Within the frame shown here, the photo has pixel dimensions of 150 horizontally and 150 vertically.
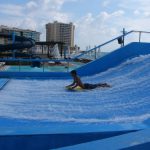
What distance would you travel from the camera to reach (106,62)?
14.7 m

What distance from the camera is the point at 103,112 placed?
687 cm

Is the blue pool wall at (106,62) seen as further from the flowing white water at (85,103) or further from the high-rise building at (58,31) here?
the high-rise building at (58,31)

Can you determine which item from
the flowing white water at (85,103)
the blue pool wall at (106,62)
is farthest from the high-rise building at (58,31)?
the flowing white water at (85,103)

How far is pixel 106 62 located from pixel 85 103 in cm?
684

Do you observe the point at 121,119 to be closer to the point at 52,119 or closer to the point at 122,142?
the point at 52,119

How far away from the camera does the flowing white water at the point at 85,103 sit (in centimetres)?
632

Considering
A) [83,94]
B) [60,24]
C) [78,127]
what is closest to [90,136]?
[78,127]

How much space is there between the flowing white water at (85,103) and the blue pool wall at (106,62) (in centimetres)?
281

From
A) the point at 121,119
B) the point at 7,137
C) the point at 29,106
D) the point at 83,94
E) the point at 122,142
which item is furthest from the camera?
the point at 83,94

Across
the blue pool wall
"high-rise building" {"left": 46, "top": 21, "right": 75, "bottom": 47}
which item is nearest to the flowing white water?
the blue pool wall

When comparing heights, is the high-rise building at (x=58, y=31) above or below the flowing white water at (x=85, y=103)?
above

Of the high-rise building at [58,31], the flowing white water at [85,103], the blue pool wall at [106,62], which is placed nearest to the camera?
the flowing white water at [85,103]

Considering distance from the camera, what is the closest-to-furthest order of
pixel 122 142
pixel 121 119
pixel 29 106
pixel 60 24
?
1. pixel 122 142
2. pixel 121 119
3. pixel 29 106
4. pixel 60 24

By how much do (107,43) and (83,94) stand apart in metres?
6.23
